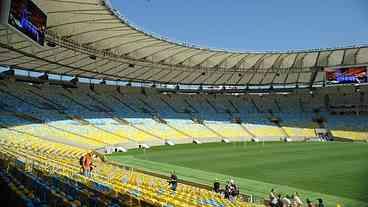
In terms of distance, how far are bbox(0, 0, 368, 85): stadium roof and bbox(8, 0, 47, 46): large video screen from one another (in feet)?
12.2

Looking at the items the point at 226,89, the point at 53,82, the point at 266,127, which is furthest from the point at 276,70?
the point at 53,82

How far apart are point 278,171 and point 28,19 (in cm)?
1774

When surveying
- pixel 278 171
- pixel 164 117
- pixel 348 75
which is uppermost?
pixel 348 75

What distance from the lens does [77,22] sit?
103ft

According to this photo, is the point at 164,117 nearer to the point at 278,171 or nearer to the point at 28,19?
the point at 278,171

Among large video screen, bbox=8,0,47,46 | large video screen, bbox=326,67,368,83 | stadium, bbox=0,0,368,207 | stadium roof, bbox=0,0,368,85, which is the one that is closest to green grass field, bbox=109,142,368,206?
stadium, bbox=0,0,368,207

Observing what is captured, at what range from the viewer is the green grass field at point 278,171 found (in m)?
19.6

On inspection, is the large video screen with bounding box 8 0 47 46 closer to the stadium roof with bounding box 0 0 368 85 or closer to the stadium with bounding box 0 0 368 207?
the stadium with bounding box 0 0 368 207

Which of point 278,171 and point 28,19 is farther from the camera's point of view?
point 278,171

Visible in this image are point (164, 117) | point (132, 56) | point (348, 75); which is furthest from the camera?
point (164, 117)

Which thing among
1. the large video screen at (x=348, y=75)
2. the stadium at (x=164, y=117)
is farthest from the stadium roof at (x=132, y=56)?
the large video screen at (x=348, y=75)

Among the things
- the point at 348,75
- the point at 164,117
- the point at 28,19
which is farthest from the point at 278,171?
the point at 164,117

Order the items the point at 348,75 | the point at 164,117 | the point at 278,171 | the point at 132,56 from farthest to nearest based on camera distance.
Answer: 1. the point at 164,117
2. the point at 348,75
3. the point at 132,56
4. the point at 278,171

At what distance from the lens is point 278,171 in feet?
85.6
